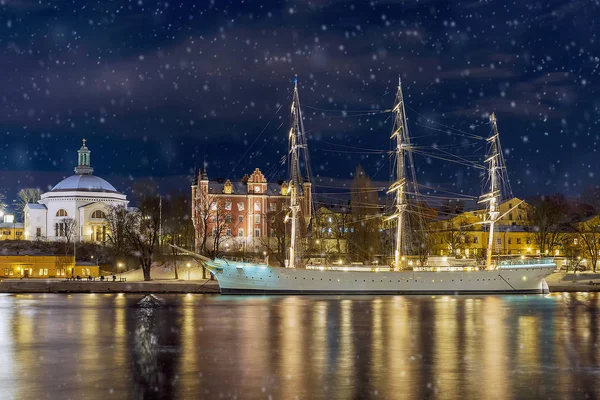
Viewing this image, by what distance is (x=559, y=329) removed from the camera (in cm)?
3847

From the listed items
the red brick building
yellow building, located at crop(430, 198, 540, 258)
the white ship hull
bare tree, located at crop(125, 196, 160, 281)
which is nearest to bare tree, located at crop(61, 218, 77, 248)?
the red brick building

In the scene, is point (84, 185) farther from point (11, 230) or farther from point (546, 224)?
point (546, 224)

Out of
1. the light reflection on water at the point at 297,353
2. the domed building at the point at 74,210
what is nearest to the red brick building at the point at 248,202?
the domed building at the point at 74,210

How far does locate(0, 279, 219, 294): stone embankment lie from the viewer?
72.2 m

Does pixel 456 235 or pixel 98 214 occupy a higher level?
pixel 98 214

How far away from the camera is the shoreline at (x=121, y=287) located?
237ft

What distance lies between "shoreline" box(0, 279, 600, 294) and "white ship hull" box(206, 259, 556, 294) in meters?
3.13

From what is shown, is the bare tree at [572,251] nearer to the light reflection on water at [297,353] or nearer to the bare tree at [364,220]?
the bare tree at [364,220]

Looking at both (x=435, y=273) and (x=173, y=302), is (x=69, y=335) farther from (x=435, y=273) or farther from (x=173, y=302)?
(x=435, y=273)

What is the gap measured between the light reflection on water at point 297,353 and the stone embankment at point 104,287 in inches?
840

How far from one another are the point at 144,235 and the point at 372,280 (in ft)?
98.6

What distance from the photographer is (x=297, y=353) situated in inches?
1139

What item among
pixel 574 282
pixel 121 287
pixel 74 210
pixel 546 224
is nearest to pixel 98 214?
pixel 74 210

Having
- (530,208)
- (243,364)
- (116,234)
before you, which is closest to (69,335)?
(243,364)
